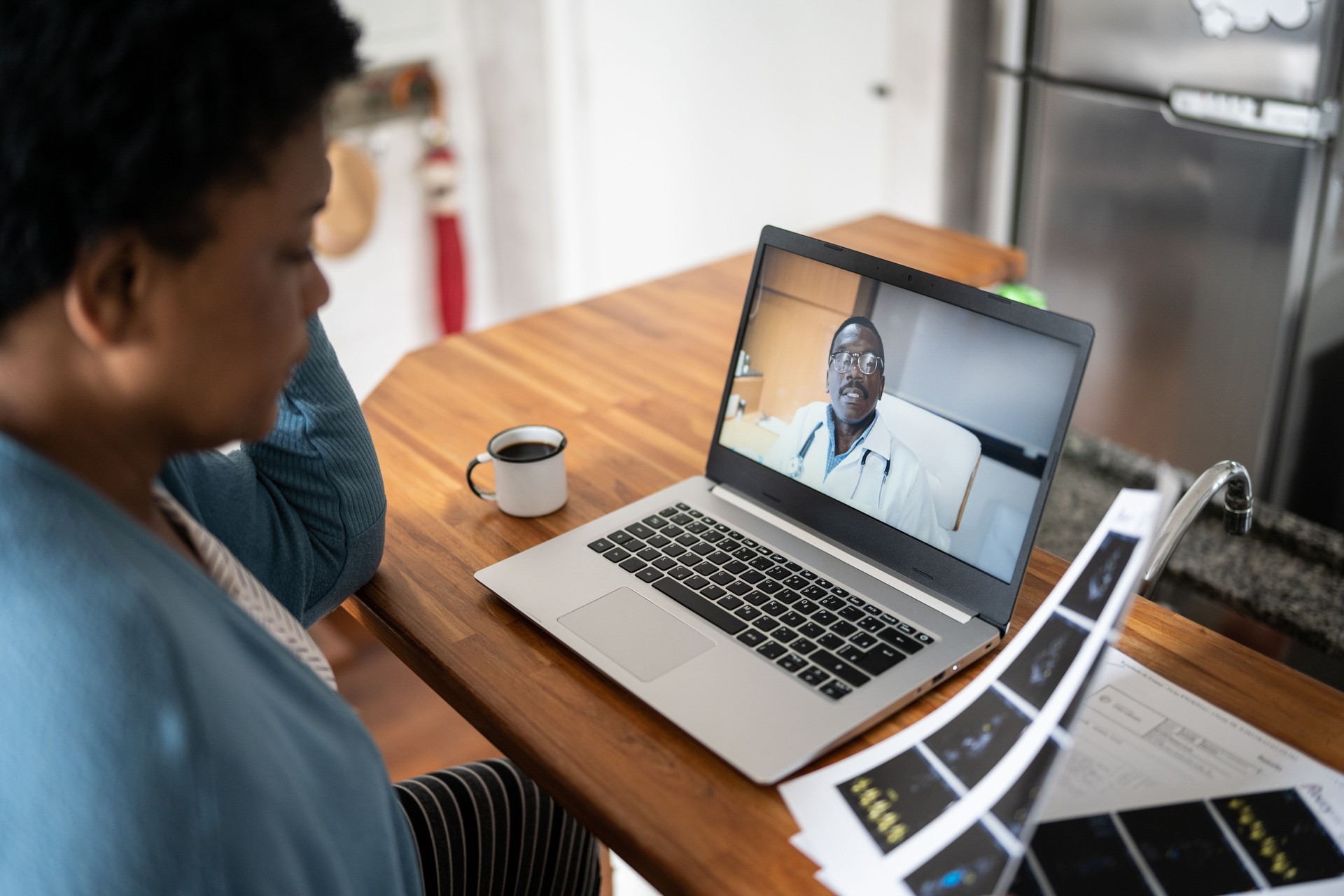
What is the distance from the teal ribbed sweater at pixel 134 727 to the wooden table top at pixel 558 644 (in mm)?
200

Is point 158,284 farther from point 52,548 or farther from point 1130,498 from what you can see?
point 1130,498

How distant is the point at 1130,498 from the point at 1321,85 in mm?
1545

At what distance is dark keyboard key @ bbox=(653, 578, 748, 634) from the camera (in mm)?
916

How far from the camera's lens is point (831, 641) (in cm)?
89

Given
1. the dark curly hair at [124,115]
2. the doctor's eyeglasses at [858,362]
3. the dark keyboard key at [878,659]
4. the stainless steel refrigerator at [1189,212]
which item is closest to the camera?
the dark curly hair at [124,115]

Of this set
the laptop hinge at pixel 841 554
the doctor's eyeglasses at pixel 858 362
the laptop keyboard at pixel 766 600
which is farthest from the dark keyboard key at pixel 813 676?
the doctor's eyeglasses at pixel 858 362

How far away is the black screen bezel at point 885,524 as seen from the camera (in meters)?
0.87

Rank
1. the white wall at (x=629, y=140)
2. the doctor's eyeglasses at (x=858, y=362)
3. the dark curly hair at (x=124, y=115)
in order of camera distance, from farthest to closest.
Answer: the white wall at (x=629, y=140) → the doctor's eyeglasses at (x=858, y=362) → the dark curly hair at (x=124, y=115)

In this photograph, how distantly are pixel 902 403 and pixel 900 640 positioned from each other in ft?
0.68

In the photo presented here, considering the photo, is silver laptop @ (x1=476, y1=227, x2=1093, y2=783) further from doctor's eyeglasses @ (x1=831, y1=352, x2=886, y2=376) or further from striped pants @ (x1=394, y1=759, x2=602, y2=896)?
striped pants @ (x1=394, y1=759, x2=602, y2=896)

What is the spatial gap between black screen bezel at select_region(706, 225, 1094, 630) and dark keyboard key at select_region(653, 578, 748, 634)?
149 millimetres

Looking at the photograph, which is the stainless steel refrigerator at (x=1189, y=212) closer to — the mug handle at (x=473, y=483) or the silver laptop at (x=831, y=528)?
the silver laptop at (x=831, y=528)

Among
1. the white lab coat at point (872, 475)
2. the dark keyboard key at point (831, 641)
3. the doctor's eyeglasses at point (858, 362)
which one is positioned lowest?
the dark keyboard key at point (831, 641)

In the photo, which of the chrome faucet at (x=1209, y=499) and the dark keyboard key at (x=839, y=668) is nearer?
the dark keyboard key at (x=839, y=668)
